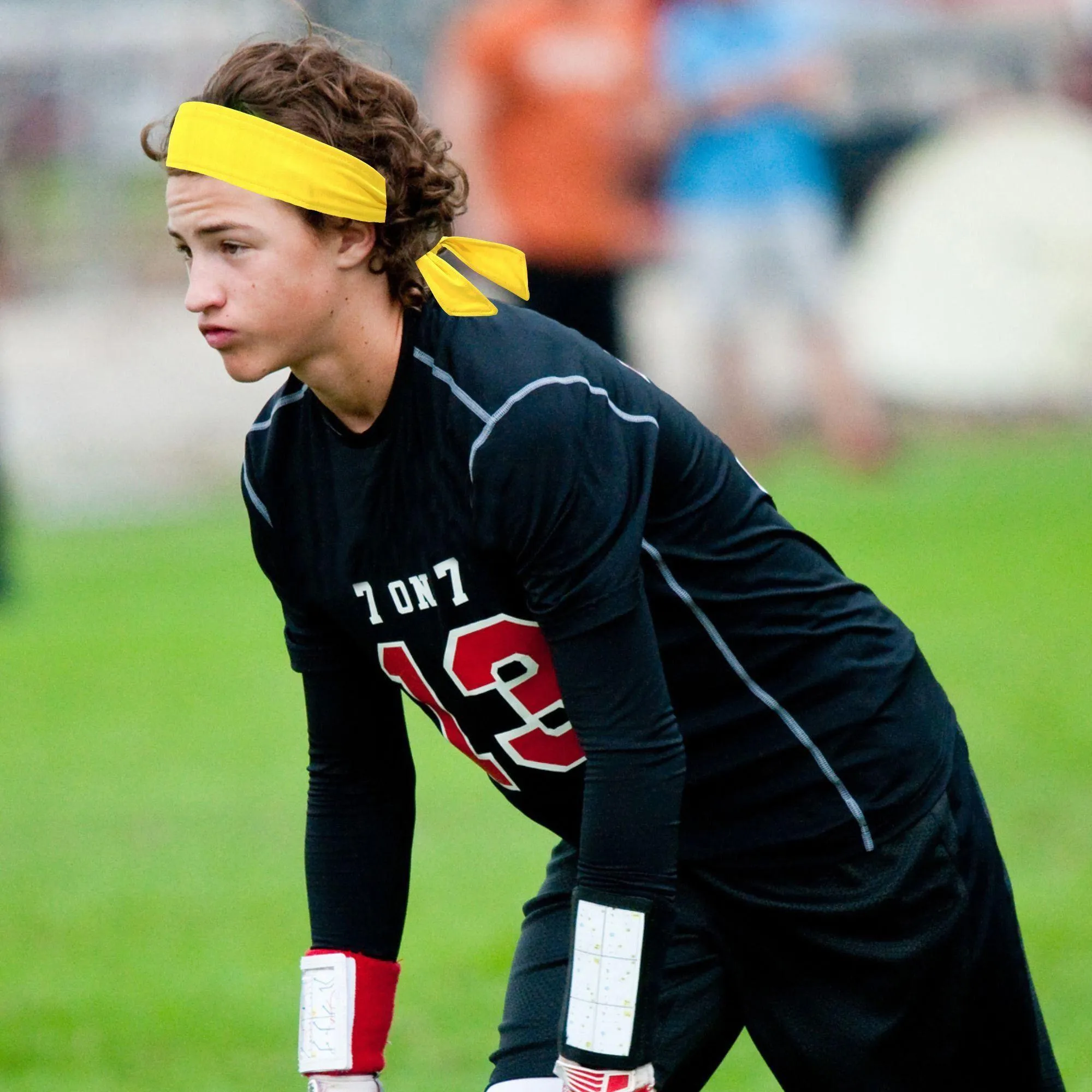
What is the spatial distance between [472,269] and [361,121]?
220 millimetres

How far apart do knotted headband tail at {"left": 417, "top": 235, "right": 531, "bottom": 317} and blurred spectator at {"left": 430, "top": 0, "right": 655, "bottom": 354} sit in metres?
6.30

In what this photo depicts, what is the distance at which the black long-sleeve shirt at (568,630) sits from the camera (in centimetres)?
212

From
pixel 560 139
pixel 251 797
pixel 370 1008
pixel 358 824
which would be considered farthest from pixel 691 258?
pixel 370 1008

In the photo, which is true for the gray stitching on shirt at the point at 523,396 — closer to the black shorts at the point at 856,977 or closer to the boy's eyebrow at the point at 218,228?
the boy's eyebrow at the point at 218,228

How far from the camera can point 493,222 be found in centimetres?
1020

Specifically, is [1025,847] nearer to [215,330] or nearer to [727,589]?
[727,589]

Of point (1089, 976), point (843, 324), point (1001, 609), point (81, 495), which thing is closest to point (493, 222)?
point (843, 324)

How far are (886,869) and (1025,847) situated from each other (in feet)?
10.1

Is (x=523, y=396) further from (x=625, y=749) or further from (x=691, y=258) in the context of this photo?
(x=691, y=258)

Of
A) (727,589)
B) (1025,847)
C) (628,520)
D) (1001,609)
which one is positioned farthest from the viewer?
(1001,609)

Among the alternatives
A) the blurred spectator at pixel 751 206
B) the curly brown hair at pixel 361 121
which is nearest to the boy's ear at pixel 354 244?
the curly brown hair at pixel 361 121

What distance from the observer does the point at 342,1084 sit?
2.48 metres

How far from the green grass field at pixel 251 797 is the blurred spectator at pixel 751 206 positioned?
601 millimetres

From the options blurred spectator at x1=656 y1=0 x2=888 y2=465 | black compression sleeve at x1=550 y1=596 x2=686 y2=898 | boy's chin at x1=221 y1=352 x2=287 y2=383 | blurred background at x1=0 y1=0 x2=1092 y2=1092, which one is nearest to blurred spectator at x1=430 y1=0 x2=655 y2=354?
blurred background at x1=0 y1=0 x2=1092 y2=1092
